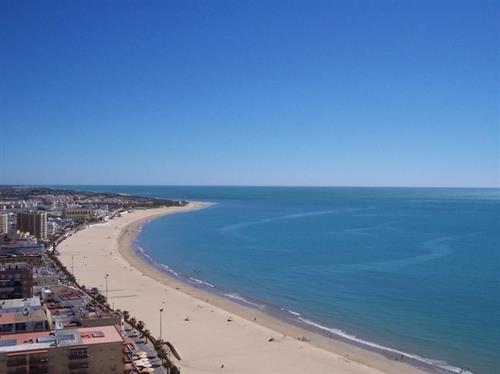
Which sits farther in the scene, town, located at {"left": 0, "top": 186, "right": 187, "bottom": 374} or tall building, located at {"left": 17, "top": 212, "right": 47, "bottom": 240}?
tall building, located at {"left": 17, "top": 212, "right": 47, "bottom": 240}

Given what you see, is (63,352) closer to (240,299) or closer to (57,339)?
(57,339)

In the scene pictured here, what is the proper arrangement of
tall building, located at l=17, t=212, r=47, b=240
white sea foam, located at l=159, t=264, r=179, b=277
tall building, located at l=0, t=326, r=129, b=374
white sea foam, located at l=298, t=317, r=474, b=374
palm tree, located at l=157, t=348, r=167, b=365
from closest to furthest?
1. tall building, located at l=0, t=326, r=129, b=374
2. palm tree, located at l=157, t=348, r=167, b=365
3. white sea foam, located at l=298, t=317, r=474, b=374
4. white sea foam, located at l=159, t=264, r=179, b=277
5. tall building, located at l=17, t=212, r=47, b=240

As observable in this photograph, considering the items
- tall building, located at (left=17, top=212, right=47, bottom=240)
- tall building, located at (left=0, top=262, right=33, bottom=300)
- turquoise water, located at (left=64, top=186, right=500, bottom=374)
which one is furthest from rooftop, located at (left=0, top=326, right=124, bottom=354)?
tall building, located at (left=17, top=212, right=47, bottom=240)

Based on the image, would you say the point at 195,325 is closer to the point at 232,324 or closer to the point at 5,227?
the point at 232,324

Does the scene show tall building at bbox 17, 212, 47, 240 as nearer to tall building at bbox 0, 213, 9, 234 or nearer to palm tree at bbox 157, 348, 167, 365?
tall building at bbox 0, 213, 9, 234

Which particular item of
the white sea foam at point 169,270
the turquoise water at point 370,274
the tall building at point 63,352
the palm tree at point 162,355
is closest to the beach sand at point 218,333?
the palm tree at point 162,355

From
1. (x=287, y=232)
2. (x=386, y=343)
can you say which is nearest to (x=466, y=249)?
(x=287, y=232)
